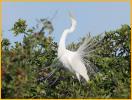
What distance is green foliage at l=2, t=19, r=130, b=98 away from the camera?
8.36m

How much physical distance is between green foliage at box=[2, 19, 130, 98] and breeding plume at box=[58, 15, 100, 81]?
0.15 metres

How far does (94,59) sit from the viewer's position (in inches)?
400

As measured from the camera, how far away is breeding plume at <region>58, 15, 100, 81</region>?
10.5 metres

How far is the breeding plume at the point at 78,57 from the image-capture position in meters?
10.5

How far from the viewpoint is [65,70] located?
1051cm

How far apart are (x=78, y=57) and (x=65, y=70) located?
377 mm

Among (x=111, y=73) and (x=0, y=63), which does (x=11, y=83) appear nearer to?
(x=0, y=63)

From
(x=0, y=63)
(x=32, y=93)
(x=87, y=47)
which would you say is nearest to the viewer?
(x=0, y=63)

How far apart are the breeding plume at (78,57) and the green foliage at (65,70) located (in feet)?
0.51

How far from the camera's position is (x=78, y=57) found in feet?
35.1

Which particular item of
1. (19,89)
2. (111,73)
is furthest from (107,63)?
(19,89)

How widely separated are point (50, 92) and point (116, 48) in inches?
53.3

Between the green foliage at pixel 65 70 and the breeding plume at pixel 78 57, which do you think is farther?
the breeding plume at pixel 78 57

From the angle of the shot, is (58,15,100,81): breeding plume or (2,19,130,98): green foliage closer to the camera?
(2,19,130,98): green foliage
